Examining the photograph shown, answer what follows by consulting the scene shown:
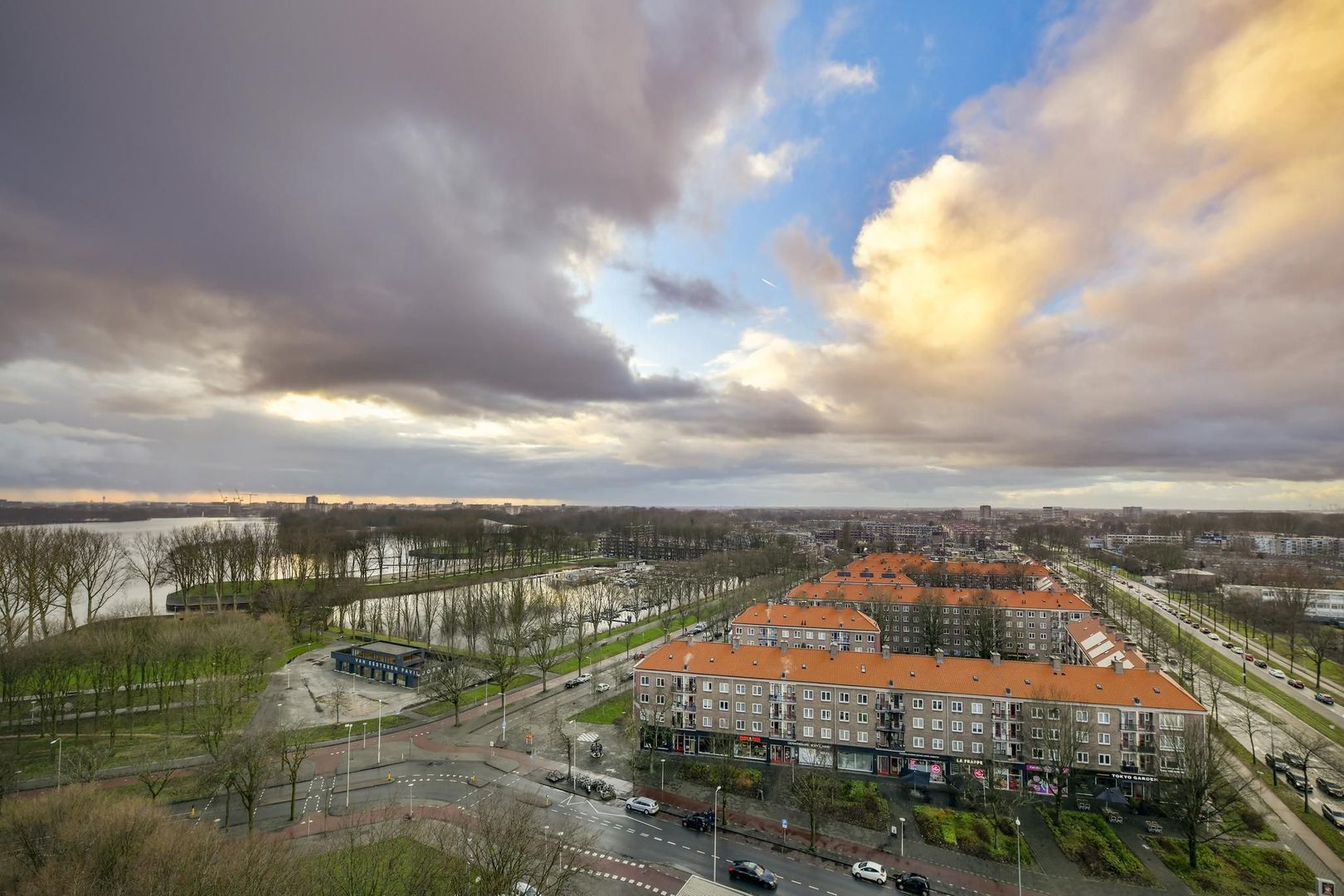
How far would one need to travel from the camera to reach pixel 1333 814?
129 feet

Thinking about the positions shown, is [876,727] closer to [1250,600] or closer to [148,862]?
[148,862]

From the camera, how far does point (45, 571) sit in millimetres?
74250

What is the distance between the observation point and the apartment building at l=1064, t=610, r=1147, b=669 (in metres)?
55.3

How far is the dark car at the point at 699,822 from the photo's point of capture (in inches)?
1512

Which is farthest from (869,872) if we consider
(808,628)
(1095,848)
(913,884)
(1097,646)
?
(1097,646)

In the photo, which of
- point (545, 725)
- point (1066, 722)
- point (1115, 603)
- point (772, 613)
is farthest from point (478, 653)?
point (1115, 603)

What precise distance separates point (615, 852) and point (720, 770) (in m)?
13.8

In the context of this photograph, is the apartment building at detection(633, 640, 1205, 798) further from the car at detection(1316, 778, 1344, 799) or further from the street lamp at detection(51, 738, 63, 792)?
the street lamp at detection(51, 738, 63, 792)

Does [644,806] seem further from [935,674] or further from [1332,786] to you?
[1332,786]

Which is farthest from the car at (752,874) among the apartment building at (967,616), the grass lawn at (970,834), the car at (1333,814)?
the apartment building at (967,616)

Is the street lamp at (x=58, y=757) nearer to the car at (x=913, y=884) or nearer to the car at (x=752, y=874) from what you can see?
the car at (x=752, y=874)

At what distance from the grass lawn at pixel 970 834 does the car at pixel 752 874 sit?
11.4 m

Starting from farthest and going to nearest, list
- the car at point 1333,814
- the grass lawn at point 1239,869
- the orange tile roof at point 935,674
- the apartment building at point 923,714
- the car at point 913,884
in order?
the orange tile roof at point 935,674 < the apartment building at point 923,714 < the car at point 1333,814 < the grass lawn at point 1239,869 < the car at point 913,884

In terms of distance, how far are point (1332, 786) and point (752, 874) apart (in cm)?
4416
